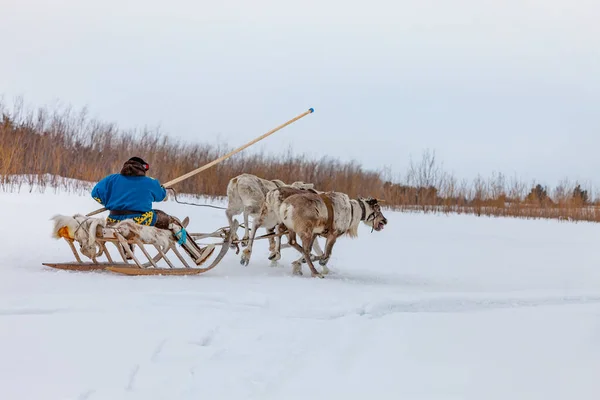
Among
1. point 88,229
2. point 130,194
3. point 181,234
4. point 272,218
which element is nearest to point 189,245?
point 181,234

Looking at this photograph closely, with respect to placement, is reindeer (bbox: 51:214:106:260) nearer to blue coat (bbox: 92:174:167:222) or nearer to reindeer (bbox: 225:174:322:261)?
blue coat (bbox: 92:174:167:222)

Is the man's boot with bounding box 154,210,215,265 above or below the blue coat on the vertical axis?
below

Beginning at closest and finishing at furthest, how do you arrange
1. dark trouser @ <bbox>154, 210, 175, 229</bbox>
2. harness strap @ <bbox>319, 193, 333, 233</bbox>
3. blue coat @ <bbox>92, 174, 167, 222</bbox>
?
blue coat @ <bbox>92, 174, 167, 222</bbox>
dark trouser @ <bbox>154, 210, 175, 229</bbox>
harness strap @ <bbox>319, 193, 333, 233</bbox>

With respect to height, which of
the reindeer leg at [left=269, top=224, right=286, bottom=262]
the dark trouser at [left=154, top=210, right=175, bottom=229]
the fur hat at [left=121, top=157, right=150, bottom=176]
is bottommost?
the reindeer leg at [left=269, top=224, right=286, bottom=262]

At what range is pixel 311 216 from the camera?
845 centimetres

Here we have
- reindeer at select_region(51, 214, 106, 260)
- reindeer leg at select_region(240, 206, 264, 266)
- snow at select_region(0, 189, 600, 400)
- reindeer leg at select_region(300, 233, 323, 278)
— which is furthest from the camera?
reindeer leg at select_region(240, 206, 264, 266)

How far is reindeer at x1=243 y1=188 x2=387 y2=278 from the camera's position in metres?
8.42

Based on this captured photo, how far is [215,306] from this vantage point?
558 centimetres

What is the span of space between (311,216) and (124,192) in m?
2.53

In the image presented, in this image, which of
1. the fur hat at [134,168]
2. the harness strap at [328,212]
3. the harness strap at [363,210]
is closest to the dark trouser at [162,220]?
the fur hat at [134,168]

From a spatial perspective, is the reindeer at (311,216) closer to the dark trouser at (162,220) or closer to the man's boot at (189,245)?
the man's boot at (189,245)

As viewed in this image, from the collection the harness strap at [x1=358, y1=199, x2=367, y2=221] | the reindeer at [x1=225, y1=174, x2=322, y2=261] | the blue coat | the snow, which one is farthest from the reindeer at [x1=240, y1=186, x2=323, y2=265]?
the blue coat

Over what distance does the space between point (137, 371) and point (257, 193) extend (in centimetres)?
612

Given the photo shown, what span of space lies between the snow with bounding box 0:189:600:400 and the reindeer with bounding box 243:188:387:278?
516mm
